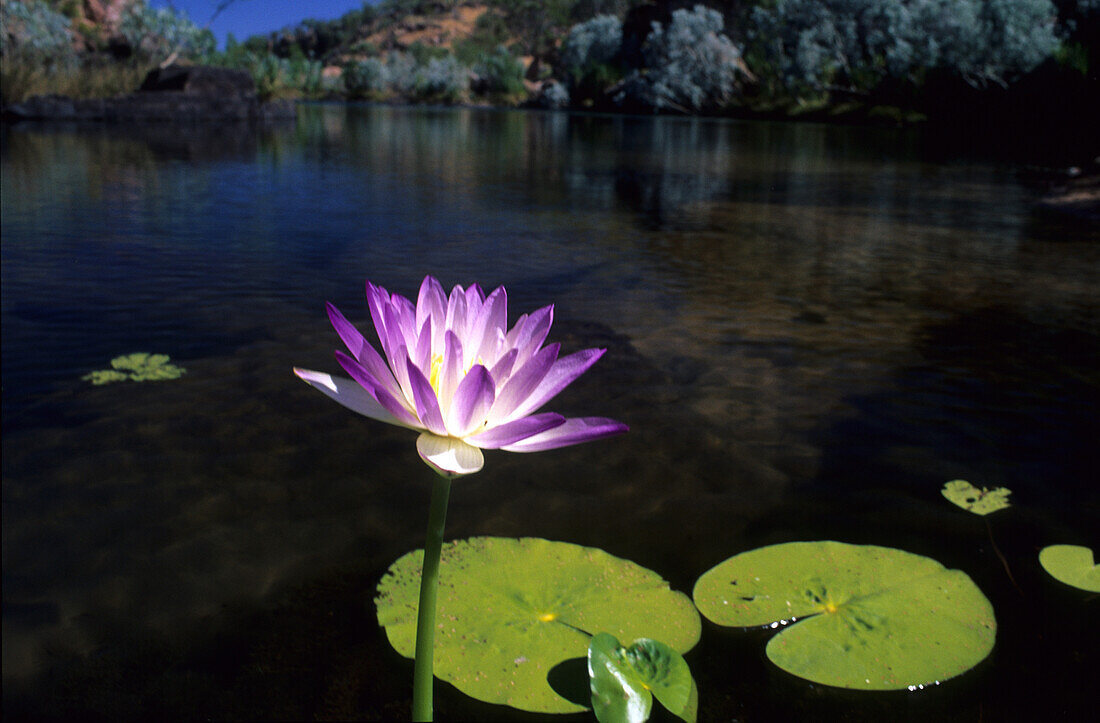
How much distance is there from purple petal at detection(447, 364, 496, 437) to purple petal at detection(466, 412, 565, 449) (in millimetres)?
17

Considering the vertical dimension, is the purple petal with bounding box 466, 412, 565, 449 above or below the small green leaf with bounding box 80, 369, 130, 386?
above

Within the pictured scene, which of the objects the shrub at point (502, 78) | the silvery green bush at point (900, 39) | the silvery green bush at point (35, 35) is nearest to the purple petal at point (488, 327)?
the silvery green bush at point (35, 35)

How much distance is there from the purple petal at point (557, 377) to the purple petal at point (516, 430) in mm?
46

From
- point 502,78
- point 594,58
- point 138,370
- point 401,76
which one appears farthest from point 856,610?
point 401,76

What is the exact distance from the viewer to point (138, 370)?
3080 mm

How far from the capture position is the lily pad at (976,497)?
86.4 inches

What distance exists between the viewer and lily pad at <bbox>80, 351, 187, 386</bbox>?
299cm

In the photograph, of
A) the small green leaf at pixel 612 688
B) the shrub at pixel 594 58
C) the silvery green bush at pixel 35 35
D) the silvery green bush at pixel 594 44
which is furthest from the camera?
the silvery green bush at pixel 594 44

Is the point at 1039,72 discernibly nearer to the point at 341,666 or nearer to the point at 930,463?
the point at 930,463

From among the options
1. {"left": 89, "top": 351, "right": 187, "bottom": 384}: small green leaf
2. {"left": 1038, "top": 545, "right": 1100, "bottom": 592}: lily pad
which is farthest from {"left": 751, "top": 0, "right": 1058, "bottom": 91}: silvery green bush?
{"left": 89, "top": 351, "right": 187, "bottom": 384}: small green leaf

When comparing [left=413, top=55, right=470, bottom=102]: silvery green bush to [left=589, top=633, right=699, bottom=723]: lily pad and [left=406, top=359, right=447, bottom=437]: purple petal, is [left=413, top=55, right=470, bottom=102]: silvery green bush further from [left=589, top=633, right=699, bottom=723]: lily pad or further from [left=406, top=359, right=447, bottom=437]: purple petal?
[left=406, top=359, right=447, bottom=437]: purple petal

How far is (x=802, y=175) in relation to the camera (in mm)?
11773

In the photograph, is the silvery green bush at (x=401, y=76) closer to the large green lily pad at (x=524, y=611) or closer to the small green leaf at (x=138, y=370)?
the small green leaf at (x=138, y=370)

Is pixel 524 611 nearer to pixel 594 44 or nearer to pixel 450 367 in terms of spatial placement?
pixel 450 367
